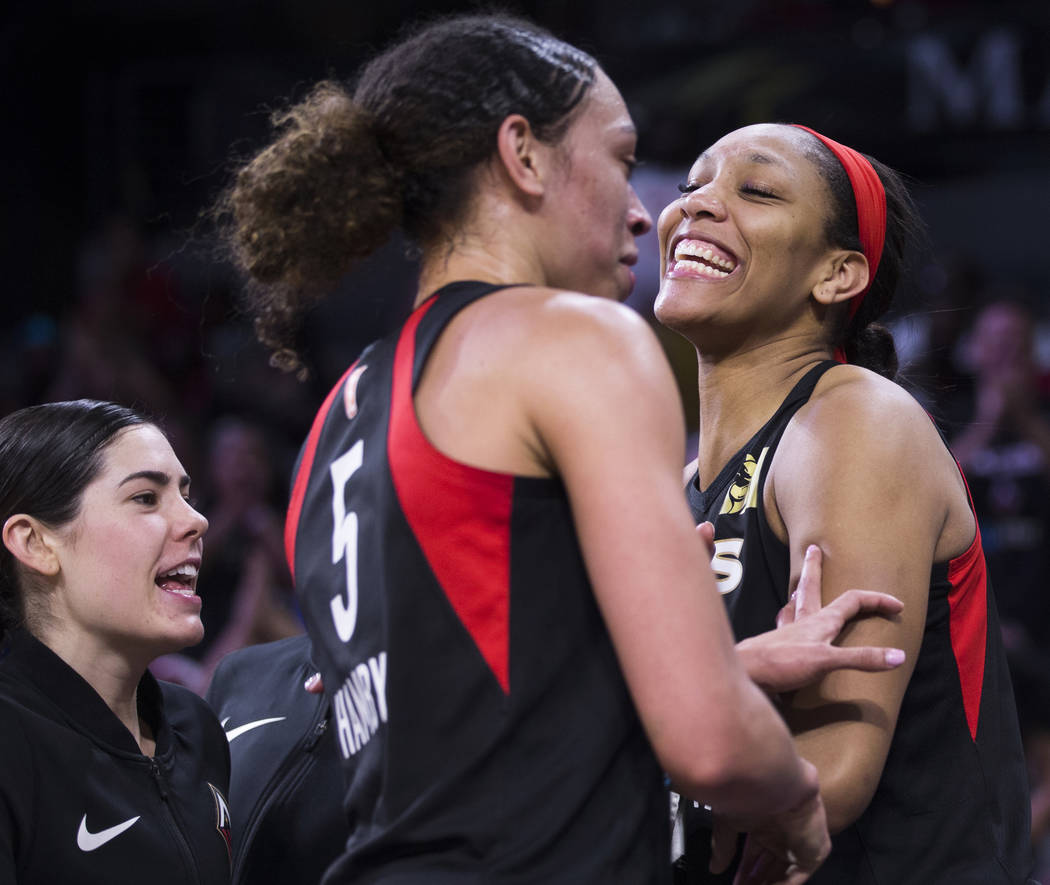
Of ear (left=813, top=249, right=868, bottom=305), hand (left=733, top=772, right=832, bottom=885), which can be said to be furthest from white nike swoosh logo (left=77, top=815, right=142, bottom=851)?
ear (left=813, top=249, right=868, bottom=305)

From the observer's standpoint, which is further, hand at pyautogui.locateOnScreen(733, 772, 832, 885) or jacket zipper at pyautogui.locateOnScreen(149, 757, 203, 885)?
jacket zipper at pyautogui.locateOnScreen(149, 757, 203, 885)

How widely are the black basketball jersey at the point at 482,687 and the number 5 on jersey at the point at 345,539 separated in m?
0.03

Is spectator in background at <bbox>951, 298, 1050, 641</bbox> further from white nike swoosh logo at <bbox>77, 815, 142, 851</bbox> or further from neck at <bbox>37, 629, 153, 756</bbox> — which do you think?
white nike swoosh logo at <bbox>77, 815, 142, 851</bbox>

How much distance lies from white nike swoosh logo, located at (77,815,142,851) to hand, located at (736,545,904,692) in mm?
1030

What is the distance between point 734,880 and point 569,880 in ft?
1.75

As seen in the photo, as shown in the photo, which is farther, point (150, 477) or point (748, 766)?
point (150, 477)

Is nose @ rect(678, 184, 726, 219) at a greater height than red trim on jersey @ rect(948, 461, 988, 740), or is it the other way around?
nose @ rect(678, 184, 726, 219)

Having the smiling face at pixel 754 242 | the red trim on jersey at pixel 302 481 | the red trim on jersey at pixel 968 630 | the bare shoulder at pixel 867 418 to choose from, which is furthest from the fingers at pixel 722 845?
the smiling face at pixel 754 242

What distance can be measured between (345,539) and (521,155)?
1.70ft

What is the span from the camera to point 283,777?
2236mm

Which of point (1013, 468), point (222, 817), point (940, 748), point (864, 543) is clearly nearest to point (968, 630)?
point (940, 748)

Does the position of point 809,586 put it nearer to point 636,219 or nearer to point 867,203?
point 636,219

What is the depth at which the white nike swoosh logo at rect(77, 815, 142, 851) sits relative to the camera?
2.00 meters

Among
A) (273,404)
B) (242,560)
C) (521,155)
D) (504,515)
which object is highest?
(521,155)
